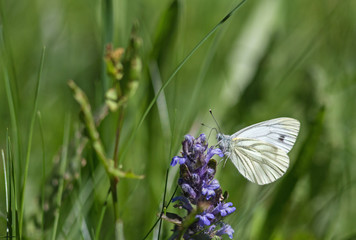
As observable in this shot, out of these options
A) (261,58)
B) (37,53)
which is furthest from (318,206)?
(37,53)

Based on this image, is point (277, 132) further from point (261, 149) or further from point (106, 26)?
point (106, 26)

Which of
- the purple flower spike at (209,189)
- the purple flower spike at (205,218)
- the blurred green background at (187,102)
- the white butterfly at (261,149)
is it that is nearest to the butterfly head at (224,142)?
the white butterfly at (261,149)

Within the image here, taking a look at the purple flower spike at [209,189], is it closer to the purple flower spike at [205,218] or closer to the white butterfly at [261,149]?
the purple flower spike at [205,218]

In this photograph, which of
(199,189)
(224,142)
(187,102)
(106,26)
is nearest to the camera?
(199,189)

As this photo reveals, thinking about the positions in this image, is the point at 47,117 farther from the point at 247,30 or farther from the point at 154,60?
the point at 247,30

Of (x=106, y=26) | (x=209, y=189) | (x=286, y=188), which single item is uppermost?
(x=106, y=26)

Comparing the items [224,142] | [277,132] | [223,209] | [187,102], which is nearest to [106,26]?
[224,142]

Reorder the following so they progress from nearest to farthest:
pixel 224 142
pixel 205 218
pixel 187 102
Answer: pixel 205 218, pixel 224 142, pixel 187 102

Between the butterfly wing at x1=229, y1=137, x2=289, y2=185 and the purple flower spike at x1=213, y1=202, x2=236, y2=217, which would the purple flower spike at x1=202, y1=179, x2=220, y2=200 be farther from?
the butterfly wing at x1=229, y1=137, x2=289, y2=185

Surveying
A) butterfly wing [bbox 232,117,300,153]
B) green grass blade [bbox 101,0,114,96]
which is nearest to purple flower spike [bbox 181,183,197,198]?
butterfly wing [bbox 232,117,300,153]
